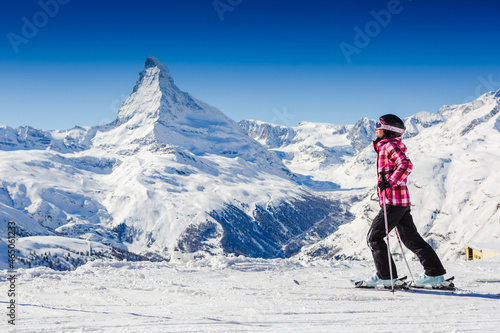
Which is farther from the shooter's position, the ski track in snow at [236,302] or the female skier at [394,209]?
the female skier at [394,209]

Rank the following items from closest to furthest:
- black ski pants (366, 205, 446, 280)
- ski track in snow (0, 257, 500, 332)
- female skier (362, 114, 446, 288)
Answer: ski track in snow (0, 257, 500, 332)
female skier (362, 114, 446, 288)
black ski pants (366, 205, 446, 280)

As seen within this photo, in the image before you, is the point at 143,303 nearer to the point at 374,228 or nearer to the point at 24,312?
the point at 24,312

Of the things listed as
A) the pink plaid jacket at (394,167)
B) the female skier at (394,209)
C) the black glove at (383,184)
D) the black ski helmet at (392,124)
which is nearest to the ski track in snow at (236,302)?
the female skier at (394,209)

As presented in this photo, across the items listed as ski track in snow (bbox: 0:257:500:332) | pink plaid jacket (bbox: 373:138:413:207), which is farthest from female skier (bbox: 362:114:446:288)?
ski track in snow (bbox: 0:257:500:332)

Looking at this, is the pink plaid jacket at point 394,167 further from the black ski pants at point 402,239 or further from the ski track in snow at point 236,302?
the ski track in snow at point 236,302

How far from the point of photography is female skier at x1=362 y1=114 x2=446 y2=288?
28.9ft

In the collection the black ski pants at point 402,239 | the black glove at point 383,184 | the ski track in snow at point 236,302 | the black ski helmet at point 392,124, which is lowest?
the ski track in snow at point 236,302

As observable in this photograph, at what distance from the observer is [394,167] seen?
8.89 meters

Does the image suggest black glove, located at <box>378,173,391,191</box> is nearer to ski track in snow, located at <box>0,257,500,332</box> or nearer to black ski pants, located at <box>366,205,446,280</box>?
black ski pants, located at <box>366,205,446,280</box>

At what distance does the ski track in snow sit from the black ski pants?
0.48m

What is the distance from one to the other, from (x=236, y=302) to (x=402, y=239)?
11.8 feet

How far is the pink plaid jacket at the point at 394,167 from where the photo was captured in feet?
28.5

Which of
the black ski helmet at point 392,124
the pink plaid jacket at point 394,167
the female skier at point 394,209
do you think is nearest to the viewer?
the pink plaid jacket at point 394,167

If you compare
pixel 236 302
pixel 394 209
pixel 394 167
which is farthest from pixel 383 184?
pixel 236 302
